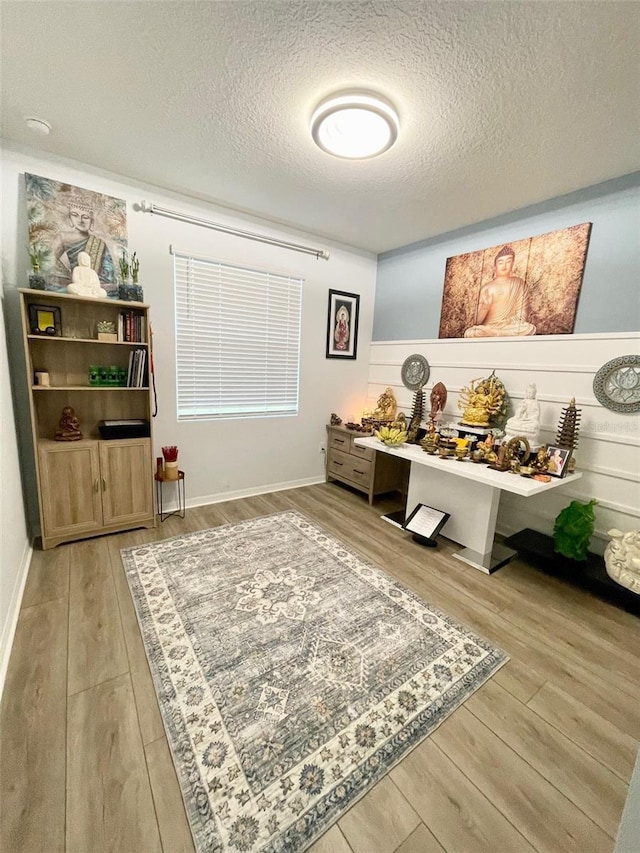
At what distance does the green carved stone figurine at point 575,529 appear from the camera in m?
2.20

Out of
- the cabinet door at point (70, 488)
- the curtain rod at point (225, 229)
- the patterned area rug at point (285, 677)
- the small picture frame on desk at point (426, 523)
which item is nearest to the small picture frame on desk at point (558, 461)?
the small picture frame on desk at point (426, 523)

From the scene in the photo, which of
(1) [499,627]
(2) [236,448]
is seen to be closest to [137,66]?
(2) [236,448]

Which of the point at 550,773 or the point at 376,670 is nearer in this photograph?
the point at 550,773

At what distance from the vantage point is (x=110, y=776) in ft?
3.53

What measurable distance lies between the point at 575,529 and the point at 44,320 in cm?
384

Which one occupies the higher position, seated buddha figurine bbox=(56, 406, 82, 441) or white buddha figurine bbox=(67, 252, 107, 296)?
white buddha figurine bbox=(67, 252, 107, 296)

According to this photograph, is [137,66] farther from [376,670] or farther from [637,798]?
[376,670]

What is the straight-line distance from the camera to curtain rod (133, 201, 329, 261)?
101 inches

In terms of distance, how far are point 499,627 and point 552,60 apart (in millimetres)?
2664

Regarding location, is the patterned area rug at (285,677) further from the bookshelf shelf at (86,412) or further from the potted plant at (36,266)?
the potted plant at (36,266)

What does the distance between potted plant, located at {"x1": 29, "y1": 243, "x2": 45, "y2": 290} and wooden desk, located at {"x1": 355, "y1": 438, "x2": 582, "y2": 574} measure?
2.66 meters

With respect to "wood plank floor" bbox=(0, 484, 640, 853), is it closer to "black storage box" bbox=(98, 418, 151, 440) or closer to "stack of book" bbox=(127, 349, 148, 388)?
"black storage box" bbox=(98, 418, 151, 440)

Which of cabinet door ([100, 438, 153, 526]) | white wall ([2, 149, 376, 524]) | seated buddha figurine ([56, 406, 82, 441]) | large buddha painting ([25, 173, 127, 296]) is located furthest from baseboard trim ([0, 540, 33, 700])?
large buddha painting ([25, 173, 127, 296])

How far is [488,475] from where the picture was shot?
85.0 inches
